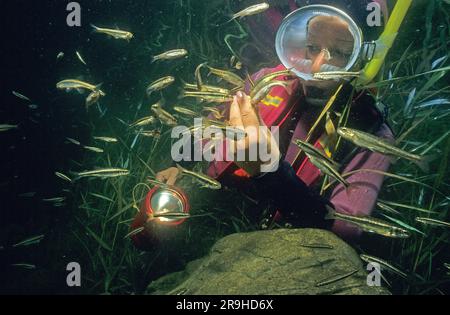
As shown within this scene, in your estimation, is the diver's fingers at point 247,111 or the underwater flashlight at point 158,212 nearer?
the diver's fingers at point 247,111

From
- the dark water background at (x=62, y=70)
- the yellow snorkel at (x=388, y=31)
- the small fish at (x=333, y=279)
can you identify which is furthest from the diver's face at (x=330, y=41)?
the dark water background at (x=62, y=70)

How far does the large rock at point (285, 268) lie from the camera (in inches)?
97.0

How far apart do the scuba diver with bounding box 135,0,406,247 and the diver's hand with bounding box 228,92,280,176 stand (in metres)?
0.05

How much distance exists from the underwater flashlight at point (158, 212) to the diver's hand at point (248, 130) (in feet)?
4.56

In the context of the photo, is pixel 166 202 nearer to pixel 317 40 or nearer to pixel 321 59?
pixel 321 59

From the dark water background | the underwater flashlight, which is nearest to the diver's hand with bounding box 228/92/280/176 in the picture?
the underwater flashlight

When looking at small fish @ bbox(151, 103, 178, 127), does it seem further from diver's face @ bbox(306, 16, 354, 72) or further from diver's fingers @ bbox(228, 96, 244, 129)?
diver's face @ bbox(306, 16, 354, 72)

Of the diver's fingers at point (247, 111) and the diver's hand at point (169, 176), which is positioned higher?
the diver's fingers at point (247, 111)

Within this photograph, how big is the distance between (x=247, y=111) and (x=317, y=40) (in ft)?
5.23

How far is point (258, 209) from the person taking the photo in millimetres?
4730

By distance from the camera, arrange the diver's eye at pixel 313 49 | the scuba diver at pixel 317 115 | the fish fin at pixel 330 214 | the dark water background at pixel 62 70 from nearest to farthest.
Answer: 1. the fish fin at pixel 330 214
2. the scuba diver at pixel 317 115
3. the diver's eye at pixel 313 49
4. the dark water background at pixel 62 70

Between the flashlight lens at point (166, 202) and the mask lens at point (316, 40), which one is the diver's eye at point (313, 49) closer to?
the mask lens at point (316, 40)

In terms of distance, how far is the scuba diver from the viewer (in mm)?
2836
